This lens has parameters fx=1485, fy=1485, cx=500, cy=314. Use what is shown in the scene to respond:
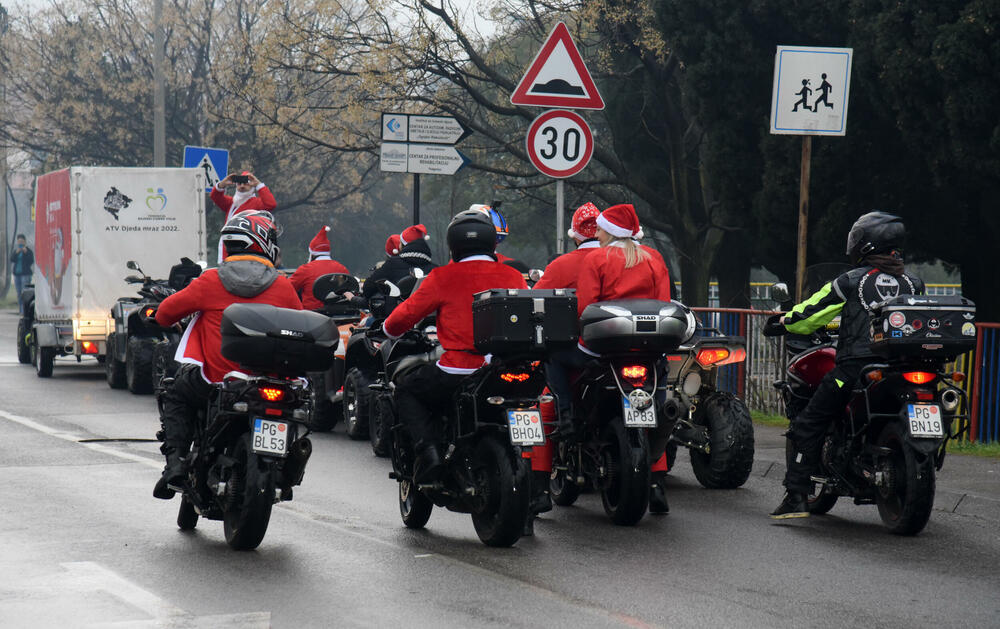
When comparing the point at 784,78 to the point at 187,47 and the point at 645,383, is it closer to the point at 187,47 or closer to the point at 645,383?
the point at 645,383

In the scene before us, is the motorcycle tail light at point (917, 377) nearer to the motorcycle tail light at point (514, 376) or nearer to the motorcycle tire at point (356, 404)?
the motorcycle tail light at point (514, 376)

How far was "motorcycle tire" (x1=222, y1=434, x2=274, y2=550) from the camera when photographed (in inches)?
A: 286

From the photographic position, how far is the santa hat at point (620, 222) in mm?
8883

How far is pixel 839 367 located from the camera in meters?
8.52

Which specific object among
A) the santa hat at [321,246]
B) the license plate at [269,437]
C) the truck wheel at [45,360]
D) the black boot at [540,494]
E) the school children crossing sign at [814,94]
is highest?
the school children crossing sign at [814,94]

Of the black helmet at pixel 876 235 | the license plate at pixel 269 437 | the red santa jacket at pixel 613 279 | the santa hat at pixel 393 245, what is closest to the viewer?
the license plate at pixel 269 437

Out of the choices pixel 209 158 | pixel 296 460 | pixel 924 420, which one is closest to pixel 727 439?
pixel 924 420

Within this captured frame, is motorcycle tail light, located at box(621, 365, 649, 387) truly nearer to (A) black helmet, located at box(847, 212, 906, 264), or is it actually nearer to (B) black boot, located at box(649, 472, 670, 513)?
(B) black boot, located at box(649, 472, 670, 513)

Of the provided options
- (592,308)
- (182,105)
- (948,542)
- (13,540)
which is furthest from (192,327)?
(182,105)

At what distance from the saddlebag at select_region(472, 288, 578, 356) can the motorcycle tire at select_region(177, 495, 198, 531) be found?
1927 millimetres

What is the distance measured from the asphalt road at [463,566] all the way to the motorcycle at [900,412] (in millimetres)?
244

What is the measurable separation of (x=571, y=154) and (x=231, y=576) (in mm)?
6445

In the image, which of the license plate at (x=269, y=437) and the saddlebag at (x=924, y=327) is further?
the saddlebag at (x=924, y=327)

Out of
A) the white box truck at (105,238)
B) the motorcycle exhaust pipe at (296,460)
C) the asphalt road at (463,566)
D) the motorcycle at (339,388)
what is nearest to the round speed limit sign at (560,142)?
the motorcycle at (339,388)
